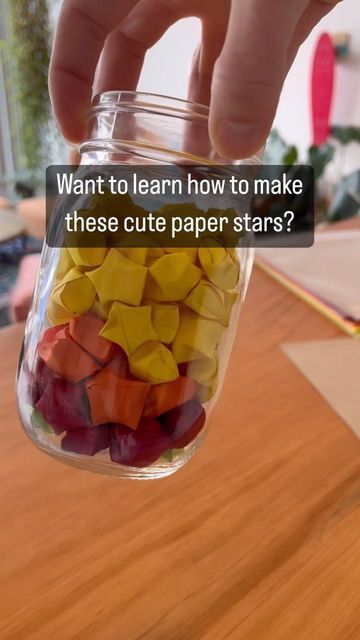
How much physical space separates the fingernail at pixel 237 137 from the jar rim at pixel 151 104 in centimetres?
5

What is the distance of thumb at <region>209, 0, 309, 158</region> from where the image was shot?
0.20m

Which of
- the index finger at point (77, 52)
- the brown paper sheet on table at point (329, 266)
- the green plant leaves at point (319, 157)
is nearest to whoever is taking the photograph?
the index finger at point (77, 52)

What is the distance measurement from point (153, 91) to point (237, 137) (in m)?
1.60

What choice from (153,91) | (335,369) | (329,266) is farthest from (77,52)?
(153,91)

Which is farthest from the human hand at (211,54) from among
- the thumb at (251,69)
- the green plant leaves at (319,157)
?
the green plant leaves at (319,157)

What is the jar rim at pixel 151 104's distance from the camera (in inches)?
10.4

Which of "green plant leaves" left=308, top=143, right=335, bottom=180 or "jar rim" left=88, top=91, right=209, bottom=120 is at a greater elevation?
"green plant leaves" left=308, top=143, right=335, bottom=180

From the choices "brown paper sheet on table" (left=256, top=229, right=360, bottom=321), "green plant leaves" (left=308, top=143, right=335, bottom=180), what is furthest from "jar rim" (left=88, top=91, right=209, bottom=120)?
"green plant leaves" (left=308, top=143, right=335, bottom=180)

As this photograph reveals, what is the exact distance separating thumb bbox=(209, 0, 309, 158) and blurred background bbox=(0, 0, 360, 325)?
27.8 inches

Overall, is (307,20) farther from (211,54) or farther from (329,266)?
(329,266)

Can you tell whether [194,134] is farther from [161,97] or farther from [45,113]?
[45,113]

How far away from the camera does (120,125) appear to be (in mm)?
283

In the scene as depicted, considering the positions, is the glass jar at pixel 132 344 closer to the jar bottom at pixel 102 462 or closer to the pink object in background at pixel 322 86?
the jar bottom at pixel 102 462

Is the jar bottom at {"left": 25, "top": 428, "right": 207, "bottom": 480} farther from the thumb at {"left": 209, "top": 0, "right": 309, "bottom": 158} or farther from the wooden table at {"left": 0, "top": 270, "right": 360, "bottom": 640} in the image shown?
the thumb at {"left": 209, "top": 0, "right": 309, "bottom": 158}
